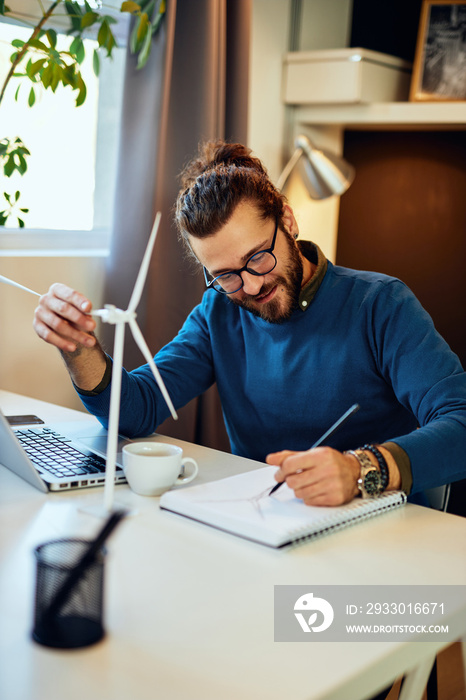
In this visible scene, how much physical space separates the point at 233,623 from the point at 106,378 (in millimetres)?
741

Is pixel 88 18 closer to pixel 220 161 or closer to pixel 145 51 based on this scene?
pixel 145 51

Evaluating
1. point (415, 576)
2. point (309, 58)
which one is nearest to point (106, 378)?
point (415, 576)

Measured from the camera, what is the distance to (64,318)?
1271 millimetres

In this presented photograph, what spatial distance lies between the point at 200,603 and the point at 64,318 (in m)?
0.62

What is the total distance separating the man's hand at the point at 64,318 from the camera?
1221mm

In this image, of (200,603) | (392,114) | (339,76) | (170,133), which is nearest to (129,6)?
(170,133)

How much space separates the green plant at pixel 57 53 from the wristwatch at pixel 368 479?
1248 millimetres

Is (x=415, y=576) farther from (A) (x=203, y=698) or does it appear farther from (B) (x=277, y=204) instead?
(B) (x=277, y=204)

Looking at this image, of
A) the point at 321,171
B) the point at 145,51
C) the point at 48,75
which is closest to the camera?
the point at 48,75

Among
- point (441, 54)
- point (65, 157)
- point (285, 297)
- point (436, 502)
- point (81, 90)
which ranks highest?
point (441, 54)

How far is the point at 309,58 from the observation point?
9.70 feet

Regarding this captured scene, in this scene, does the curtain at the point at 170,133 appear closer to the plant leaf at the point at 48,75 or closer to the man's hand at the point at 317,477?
the plant leaf at the point at 48,75

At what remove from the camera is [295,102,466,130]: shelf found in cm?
287

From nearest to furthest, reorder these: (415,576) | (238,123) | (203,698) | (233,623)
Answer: (203,698), (233,623), (415,576), (238,123)
